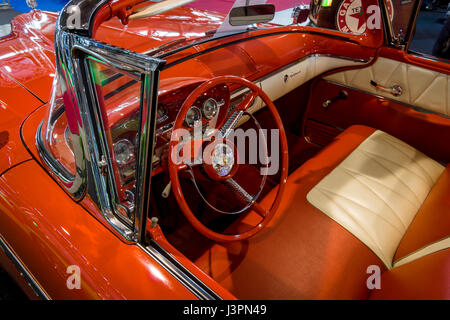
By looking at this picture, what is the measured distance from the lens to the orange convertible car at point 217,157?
A: 2.73 ft

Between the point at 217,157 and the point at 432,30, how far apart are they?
6.54 meters

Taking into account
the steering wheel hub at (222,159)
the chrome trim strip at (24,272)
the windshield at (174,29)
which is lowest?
the chrome trim strip at (24,272)

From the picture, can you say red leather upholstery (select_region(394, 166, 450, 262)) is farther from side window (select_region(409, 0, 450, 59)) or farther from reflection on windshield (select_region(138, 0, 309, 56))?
side window (select_region(409, 0, 450, 59))

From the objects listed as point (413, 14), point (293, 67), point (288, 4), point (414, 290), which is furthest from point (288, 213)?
point (288, 4)

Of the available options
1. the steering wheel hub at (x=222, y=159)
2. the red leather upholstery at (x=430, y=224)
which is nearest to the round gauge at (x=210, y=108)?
the steering wheel hub at (x=222, y=159)

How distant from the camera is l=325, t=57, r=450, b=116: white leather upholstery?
5.88 feet

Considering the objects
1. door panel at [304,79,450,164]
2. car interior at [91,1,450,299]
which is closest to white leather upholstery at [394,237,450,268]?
car interior at [91,1,450,299]

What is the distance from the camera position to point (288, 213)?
141 centimetres

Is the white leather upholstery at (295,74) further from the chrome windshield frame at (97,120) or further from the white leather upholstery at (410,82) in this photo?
the chrome windshield frame at (97,120)

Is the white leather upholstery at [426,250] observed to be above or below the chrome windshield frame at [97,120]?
below

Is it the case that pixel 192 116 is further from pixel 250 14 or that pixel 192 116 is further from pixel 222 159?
pixel 250 14

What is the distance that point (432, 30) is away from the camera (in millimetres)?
5758

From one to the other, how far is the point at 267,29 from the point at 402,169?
1.21 m
